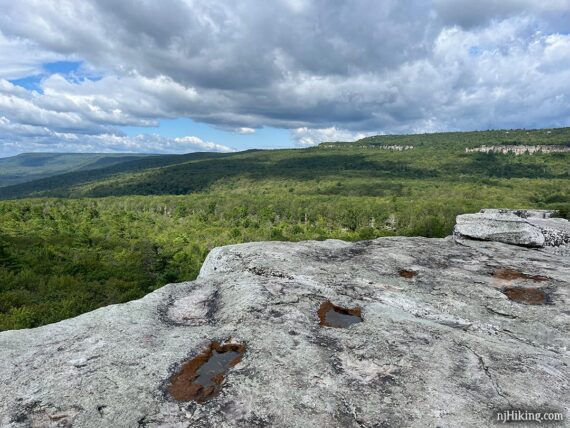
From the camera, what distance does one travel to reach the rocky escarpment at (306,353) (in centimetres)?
719

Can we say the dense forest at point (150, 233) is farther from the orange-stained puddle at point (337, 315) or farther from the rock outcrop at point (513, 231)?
the rock outcrop at point (513, 231)

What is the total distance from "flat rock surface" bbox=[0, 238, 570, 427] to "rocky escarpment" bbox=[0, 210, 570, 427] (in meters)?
0.03

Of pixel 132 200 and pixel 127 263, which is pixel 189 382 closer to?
pixel 127 263

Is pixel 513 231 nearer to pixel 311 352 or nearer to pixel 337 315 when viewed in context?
pixel 337 315

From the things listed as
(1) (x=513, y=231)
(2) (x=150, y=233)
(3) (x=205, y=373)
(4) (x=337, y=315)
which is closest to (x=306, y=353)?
(3) (x=205, y=373)

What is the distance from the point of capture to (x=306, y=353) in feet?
29.1

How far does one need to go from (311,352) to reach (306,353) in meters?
0.14

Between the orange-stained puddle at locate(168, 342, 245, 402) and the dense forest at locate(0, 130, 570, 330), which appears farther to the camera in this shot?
the dense forest at locate(0, 130, 570, 330)

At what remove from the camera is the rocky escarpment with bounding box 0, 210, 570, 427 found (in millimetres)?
7191

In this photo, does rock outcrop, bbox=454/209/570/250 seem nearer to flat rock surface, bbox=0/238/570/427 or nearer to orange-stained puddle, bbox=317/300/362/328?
flat rock surface, bbox=0/238/570/427

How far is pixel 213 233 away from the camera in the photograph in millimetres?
117812

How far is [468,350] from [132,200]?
200 metres

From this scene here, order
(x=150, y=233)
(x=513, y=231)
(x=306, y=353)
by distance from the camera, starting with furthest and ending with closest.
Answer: (x=150, y=233) < (x=513, y=231) < (x=306, y=353)

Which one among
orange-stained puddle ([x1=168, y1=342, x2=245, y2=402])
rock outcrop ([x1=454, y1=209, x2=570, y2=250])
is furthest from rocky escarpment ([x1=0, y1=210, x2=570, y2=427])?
rock outcrop ([x1=454, y1=209, x2=570, y2=250])
